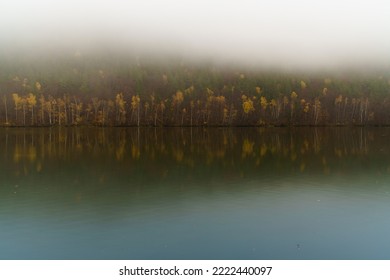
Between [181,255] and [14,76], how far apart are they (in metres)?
203

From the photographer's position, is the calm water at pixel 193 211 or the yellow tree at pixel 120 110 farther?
the yellow tree at pixel 120 110

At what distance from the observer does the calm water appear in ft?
66.1

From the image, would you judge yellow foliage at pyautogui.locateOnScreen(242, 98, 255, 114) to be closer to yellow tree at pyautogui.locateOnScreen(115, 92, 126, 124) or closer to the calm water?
yellow tree at pyautogui.locateOnScreen(115, 92, 126, 124)

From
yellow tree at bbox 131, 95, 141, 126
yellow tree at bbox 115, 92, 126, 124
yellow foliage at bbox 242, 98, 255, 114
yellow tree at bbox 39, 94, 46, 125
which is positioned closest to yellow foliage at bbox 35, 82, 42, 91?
yellow tree at bbox 39, 94, 46, 125

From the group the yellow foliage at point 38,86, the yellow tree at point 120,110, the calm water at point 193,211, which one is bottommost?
the yellow tree at point 120,110

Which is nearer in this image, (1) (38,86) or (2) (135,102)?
(2) (135,102)

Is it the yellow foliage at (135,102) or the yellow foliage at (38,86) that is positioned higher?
the yellow foliage at (38,86)

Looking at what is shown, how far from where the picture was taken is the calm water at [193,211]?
2014 centimetres

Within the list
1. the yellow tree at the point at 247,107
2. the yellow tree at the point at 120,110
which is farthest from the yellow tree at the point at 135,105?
the yellow tree at the point at 247,107

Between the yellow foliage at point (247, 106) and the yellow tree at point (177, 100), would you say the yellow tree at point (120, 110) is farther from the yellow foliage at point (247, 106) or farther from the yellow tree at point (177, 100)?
the yellow foliage at point (247, 106)

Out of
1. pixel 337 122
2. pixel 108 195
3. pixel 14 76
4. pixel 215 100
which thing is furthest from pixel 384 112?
pixel 108 195

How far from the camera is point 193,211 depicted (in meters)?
27.1

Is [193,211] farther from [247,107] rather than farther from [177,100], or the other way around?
[177,100]

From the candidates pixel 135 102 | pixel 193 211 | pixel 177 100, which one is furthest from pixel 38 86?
pixel 193 211
